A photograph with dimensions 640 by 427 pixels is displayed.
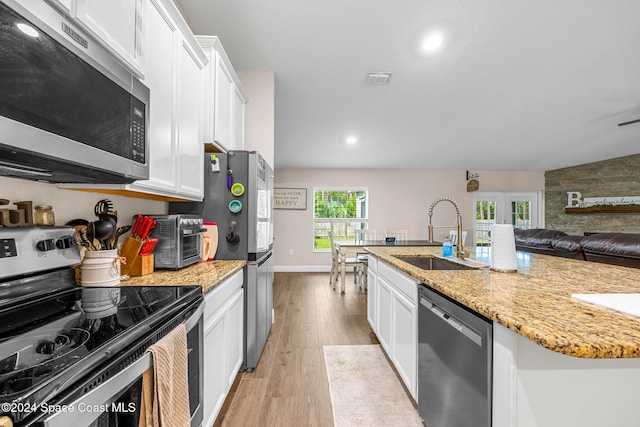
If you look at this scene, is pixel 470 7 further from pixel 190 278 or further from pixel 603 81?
pixel 190 278

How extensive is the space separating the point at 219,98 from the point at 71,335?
1884 mm

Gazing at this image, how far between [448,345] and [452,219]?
6.09m

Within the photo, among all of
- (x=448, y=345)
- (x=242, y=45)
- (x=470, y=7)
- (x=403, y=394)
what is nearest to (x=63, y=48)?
(x=448, y=345)

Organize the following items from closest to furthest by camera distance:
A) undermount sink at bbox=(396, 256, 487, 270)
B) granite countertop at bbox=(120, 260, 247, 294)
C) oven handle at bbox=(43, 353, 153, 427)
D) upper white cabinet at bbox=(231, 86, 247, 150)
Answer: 1. oven handle at bbox=(43, 353, 153, 427)
2. granite countertop at bbox=(120, 260, 247, 294)
3. undermount sink at bbox=(396, 256, 487, 270)
4. upper white cabinet at bbox=(231, 86, 247, 150)

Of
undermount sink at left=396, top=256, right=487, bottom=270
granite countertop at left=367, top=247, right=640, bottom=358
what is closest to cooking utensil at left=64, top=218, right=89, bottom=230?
granite countertop at left=367, top=247, right=640, bottom=358

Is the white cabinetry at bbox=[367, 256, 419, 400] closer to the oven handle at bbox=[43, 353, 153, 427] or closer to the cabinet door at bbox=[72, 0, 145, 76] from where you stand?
the oven handle at bbox=[43, 353, 153, 427]

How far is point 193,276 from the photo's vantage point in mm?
1530

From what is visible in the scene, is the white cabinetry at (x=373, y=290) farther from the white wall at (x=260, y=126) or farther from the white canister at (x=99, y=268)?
the white canister at (x=99, y=268)

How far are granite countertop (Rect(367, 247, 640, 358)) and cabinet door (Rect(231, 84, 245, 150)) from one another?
1.82 metres

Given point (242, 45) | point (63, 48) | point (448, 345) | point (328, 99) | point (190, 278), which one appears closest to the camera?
point (63, 48)

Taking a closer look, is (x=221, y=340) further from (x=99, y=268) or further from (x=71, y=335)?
(x=71, y=335)

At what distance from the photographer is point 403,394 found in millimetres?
1924

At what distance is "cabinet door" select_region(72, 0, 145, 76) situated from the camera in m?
0.95

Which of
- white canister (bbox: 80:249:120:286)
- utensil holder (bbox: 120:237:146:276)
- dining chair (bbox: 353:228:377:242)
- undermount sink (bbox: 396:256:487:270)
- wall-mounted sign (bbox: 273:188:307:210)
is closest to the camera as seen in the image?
white canister (bbox: 80:249:120:286)
